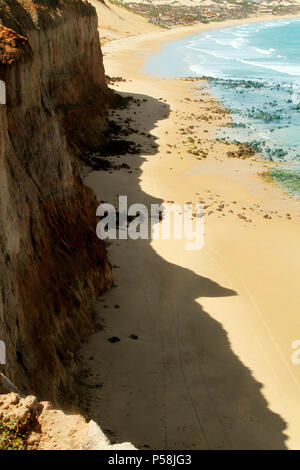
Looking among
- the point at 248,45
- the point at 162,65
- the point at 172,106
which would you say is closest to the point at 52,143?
the point at 172,106

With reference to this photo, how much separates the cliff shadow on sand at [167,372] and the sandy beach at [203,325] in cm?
3

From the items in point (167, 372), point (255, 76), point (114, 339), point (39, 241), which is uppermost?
point (39, 241)

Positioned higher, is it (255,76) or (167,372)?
(255,76)

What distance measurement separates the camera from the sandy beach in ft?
42.7

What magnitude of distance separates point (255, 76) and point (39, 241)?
199 ft

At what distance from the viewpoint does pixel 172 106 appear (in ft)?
161

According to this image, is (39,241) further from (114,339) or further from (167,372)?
(167,372)

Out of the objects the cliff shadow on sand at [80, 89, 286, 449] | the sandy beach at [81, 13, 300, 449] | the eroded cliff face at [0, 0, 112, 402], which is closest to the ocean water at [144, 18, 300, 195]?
the sandy beach at [81, 13, 300, 449]

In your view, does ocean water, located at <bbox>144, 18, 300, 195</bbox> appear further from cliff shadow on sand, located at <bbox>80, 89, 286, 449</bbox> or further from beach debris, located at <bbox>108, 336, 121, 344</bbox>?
beach debris, located at <bbox>108, 336, 121, 344</bbox>

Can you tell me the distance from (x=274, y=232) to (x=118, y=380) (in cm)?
1321

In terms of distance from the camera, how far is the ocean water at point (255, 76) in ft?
131

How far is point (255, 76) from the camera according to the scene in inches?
2694

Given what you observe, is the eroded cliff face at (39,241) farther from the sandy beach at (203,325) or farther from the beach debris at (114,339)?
the sandy beach at (203,325)

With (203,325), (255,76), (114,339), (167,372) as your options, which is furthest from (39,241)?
(255,76)
